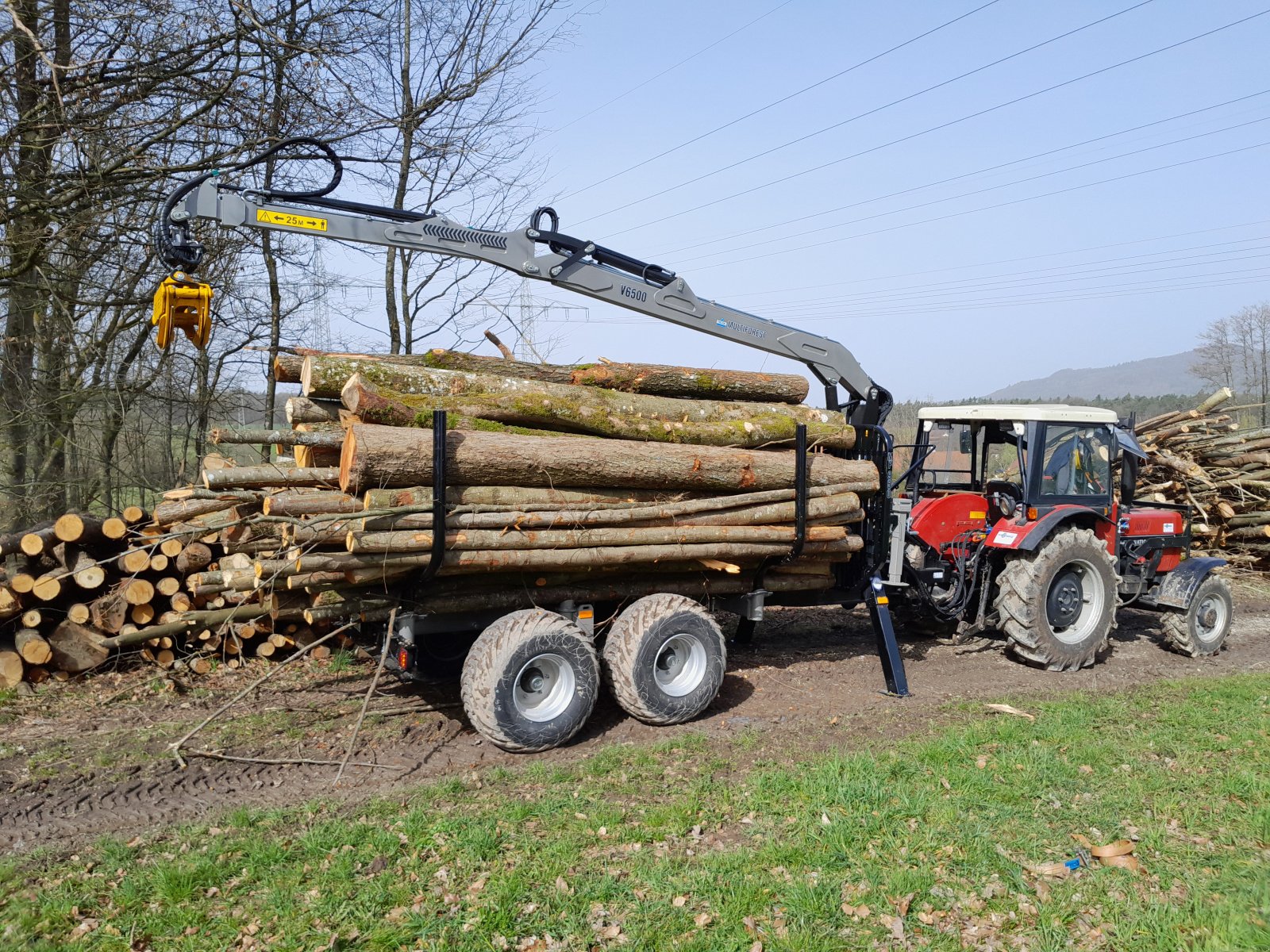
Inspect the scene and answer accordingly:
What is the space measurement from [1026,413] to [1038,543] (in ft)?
4.25

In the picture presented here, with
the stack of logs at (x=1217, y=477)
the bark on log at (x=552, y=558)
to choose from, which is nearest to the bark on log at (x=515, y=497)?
the bark on log at (x=552, y=558)

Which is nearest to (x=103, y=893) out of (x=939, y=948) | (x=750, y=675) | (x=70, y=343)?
(x=939, y=948)

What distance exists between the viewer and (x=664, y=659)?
7031 mm

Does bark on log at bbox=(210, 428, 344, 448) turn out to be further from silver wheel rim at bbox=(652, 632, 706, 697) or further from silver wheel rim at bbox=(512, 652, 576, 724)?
silver wheel rim at bbox=(652, 632, 706, 697)

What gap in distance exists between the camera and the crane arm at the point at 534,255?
6086 millimetres

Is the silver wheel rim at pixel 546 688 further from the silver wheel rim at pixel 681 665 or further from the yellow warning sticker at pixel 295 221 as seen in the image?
the yellow warning sticker at pixel 295 221

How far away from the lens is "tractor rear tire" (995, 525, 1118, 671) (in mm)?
8539

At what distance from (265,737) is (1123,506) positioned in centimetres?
870

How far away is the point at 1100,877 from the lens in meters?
4.33

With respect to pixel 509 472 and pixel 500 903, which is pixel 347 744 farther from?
pixel 500 903

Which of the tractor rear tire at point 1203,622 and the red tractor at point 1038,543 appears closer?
the red tractor at point 1038,543

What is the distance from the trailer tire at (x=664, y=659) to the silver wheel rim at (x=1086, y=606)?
160 inches

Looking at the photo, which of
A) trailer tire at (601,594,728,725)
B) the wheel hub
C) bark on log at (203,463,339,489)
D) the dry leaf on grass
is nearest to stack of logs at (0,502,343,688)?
bark on log at (203,463,339,489)

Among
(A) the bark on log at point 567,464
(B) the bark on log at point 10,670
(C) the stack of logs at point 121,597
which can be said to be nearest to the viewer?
(A) the bark on log at point 567,464
